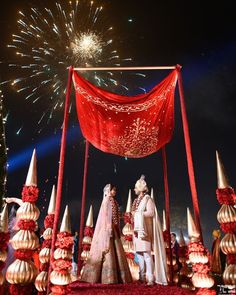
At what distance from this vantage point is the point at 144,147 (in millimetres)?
7645

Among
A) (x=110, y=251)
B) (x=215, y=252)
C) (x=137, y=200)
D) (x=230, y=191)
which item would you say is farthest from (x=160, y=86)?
(x=215, y=252)

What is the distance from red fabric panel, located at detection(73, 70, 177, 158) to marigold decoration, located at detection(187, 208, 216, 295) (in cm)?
333

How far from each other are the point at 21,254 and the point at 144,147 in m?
4.15

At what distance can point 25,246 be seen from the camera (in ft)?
15.3

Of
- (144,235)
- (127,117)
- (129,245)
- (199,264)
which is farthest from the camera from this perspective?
(129,245)

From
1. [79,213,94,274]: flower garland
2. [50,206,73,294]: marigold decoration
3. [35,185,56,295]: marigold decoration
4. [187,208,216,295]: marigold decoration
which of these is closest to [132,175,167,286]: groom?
[187,208,216,295]: marigold decoration

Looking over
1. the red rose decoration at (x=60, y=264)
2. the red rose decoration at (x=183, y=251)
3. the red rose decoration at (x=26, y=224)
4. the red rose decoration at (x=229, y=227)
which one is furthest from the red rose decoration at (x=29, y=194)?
the red rose decoration at (x=183, y=251)

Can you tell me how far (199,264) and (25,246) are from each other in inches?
111

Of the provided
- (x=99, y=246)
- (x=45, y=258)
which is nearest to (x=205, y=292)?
(x=99, y=246)

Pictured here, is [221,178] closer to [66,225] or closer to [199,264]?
[199,264]

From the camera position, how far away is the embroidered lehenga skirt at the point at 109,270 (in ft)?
19.8

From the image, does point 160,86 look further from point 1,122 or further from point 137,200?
point 1,122

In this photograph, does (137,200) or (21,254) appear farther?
(137,200)

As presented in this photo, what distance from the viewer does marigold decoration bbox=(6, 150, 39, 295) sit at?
4.50 meters
